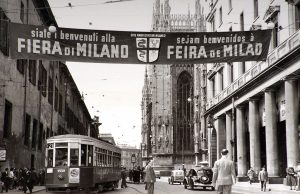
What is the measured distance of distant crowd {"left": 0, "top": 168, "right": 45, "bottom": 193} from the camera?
85.1ft

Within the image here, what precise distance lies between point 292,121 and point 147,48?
1532 cm

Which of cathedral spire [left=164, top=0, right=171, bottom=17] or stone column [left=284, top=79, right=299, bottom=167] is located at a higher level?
cathedral spire [left=164, top=0, right=171, bottom=17]

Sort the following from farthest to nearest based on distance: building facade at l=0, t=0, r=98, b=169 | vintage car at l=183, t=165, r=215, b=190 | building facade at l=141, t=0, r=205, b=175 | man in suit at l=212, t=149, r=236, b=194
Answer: building facade at l=141, t=0, r=205, b=175 < vintage car at l=183, t=165, r=215, b=190 < building facade at l=0, t=0, r=98, b=169 < man in suit at l=212, t=149, r=236, b=194

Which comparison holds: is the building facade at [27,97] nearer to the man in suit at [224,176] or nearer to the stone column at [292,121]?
the man in suit at [224,176]

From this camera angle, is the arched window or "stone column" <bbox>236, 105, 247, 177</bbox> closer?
"stone column" <bbox>236, 105, 247, 177</bbox>

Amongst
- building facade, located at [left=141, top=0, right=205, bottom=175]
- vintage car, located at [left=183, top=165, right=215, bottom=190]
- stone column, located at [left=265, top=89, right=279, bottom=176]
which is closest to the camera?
vintage car, located at [left=183, top=165, right=215, bottom=190]

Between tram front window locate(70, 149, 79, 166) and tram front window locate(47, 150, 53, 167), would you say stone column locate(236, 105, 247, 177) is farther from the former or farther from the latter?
tram front window locate(47, 150, 53, 167)

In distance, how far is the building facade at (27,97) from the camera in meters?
30.5

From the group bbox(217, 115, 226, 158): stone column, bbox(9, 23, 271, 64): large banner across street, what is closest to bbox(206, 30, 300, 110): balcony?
bbox(217, 115, 226, 158): stone column

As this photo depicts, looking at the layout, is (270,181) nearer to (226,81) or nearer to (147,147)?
(226,81)

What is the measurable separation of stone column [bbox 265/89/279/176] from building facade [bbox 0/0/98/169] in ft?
55.1

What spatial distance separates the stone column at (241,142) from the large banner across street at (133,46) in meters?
23.0

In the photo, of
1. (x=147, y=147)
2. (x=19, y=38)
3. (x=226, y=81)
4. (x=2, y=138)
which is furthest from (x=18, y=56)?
(x=147, y=147)

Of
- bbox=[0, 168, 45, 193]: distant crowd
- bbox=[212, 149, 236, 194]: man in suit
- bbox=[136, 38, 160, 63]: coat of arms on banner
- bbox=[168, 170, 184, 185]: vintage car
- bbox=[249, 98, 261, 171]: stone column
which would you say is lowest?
bbox=[168, 170, 184, 185]: vintage car
